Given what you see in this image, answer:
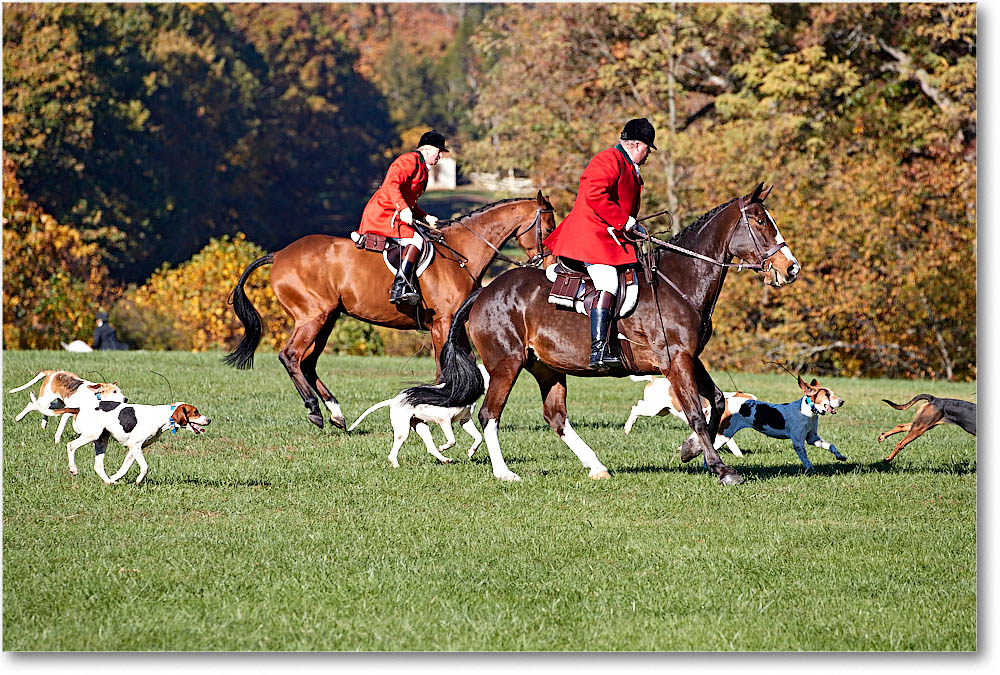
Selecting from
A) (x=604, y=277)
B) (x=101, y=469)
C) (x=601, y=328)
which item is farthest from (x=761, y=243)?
(x=101, y=469)

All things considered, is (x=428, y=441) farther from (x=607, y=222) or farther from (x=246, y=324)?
(x=246, y=324)

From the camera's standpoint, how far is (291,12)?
62062mm

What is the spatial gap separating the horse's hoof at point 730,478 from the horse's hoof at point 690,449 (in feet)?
1.86

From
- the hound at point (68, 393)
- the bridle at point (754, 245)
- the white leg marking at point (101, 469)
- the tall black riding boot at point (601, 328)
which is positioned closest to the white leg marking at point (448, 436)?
the tall black riding boot at point (601, 328)

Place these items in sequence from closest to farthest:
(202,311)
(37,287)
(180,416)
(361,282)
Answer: (180,416) < (361,282) < (202,311) < (37,287)

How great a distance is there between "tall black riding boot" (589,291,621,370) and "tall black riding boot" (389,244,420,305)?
297 cm

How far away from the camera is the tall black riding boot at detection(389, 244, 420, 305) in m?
11.4

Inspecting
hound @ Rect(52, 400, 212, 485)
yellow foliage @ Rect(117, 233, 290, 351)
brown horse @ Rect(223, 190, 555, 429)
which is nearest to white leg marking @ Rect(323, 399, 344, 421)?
brown horse @ Rect(223, 190, 555, 429)

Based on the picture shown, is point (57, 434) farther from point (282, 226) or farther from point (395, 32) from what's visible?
point (395, 32)

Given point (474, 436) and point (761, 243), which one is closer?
point (761, 243)

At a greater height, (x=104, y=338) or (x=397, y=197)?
(x=397, y=197)

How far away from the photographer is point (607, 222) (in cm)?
873

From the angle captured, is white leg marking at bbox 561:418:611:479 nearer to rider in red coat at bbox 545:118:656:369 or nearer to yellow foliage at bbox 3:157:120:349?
rider in red coat at bbox 545:118:656:369

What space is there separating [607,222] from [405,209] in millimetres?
2778
